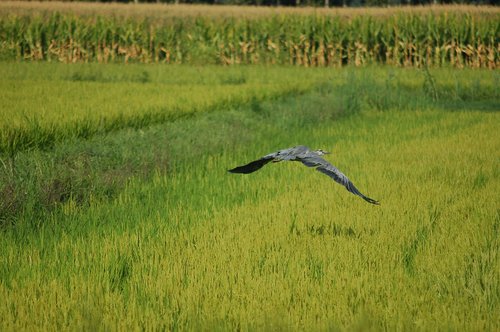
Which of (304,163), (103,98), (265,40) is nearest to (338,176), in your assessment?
(304,163)

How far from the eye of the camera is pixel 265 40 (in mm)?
20094

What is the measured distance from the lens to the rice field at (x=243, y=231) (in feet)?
11.3

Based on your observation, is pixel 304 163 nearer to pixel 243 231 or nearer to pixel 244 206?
pixel 243 231

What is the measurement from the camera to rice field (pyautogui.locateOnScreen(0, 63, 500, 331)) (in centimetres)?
345

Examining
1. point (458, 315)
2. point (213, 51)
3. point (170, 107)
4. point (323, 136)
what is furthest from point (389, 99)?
point (458, 315)

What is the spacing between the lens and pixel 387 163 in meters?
7.40

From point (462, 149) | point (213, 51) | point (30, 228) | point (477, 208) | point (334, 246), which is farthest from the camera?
point (213, 51)

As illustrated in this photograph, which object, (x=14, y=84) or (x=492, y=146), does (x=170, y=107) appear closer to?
(x=14, y=84)

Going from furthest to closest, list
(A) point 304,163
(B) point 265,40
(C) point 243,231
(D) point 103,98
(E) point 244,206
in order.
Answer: (B) point 265,40 → (D) point 103,98 → (E) point 244,206 → (C) point 243,231 → (A) point 304,163

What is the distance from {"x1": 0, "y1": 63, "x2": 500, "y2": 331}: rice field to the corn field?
9.11 metres

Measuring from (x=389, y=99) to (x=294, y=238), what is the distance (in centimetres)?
909

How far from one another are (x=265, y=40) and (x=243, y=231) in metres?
15.7

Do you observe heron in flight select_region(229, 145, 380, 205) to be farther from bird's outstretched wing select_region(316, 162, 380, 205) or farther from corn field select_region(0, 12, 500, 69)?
corn field select_region(0, 12, 500, 69)

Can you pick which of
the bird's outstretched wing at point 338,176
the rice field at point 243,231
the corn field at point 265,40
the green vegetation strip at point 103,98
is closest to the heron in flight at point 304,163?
the bird's outstretched wing at point 338,176
